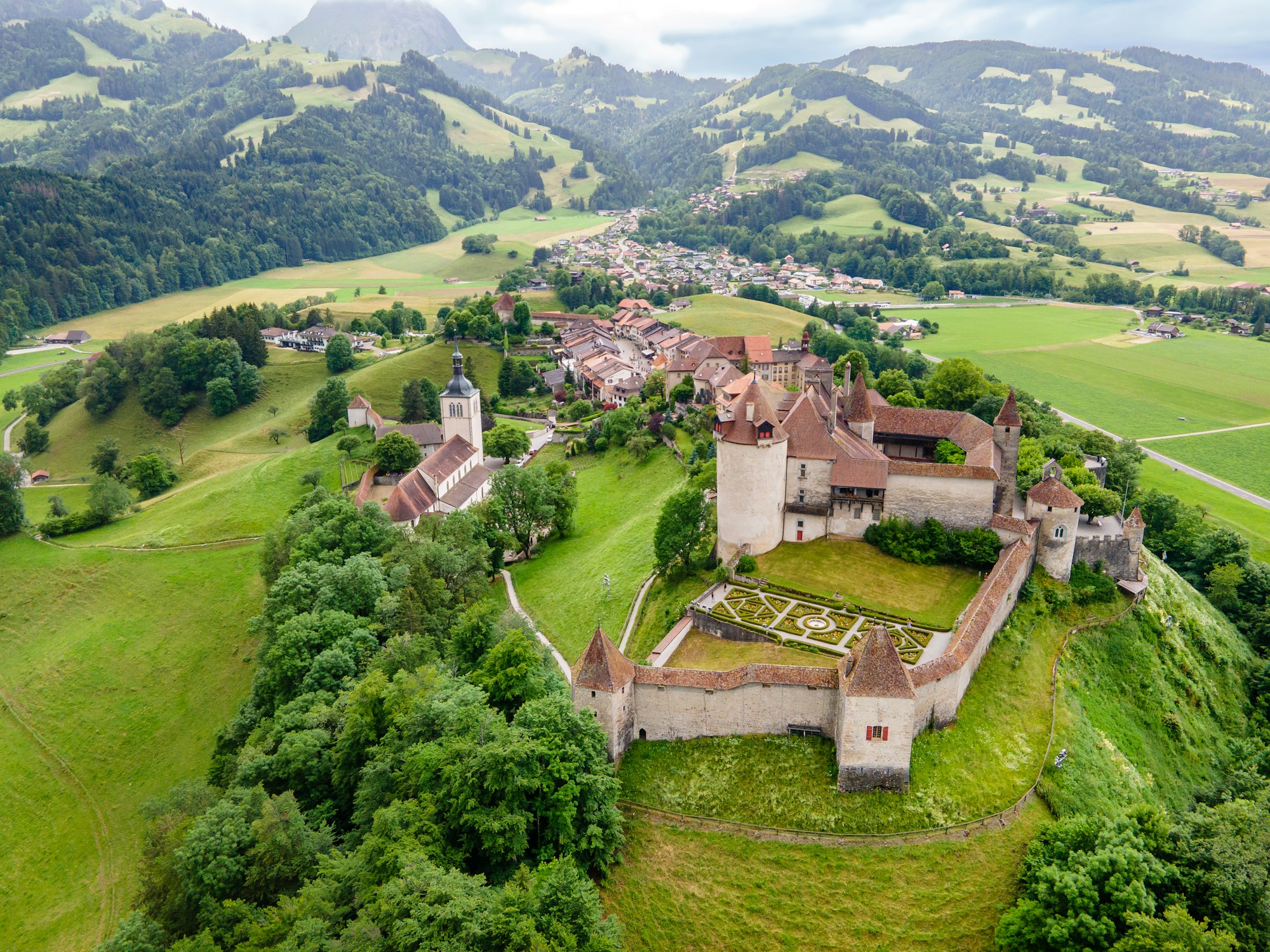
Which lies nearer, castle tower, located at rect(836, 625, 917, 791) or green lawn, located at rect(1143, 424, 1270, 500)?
castle tower, located at rect(836, 625, 917, 791)

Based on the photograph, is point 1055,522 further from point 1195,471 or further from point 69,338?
point 69,338

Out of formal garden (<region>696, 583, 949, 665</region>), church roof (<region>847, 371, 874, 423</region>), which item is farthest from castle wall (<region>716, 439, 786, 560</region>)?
church roof (<region>847, 371, 874, 423</region>)

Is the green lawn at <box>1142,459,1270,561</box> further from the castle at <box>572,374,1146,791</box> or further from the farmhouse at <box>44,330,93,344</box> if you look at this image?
the farmhouse at <box>44,330,93,344</box>

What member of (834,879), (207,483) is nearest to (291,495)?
(207,483)

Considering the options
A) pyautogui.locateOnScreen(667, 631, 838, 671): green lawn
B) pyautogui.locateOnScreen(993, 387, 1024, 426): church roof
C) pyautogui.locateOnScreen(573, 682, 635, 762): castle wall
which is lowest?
pyautogui.locateOnScreen(667, 631, 838, 671): green lawn

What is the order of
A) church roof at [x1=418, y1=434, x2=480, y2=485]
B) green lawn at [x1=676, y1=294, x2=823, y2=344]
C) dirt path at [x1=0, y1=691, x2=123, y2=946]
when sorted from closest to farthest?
dirt path at [x1=0, y1=691, x2=123, y2=946], church roof at [x1=418, y1=434, x2=480, y2=485], green lawn at [x1=676, y1=294, x2=823, y2=344]

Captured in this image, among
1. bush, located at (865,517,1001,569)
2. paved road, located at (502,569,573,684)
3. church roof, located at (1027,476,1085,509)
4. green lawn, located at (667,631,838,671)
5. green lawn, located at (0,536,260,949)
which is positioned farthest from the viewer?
paved road, located at (502,569,573,684)

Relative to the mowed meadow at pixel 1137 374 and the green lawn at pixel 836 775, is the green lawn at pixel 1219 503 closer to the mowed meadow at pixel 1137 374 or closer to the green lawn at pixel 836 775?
the mowed meadow at pixel 1137 374
